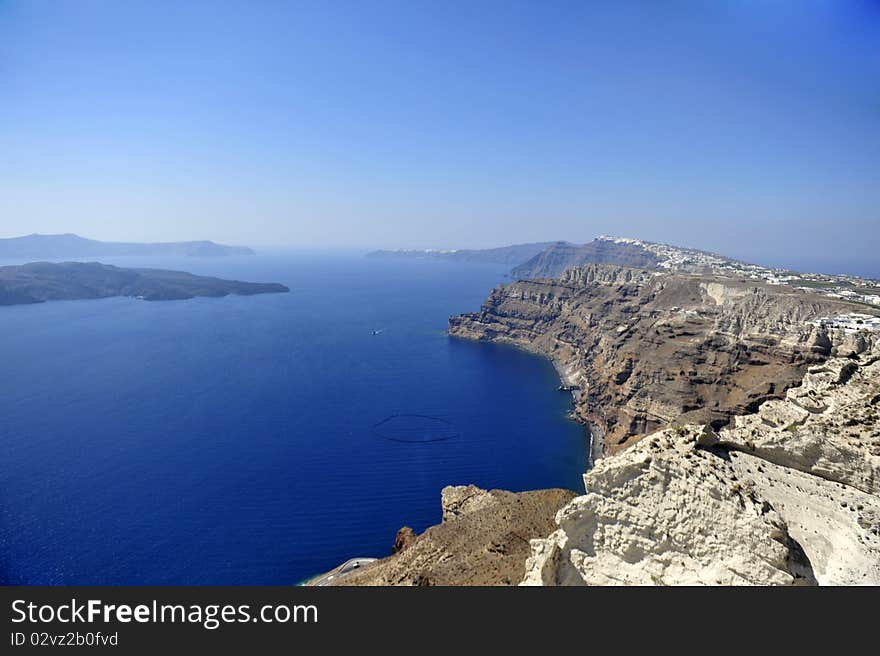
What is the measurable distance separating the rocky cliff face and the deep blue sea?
7.09 metres

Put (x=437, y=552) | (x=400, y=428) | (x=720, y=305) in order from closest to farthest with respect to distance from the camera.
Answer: (x=437, y=552)
(x=400, y=428)
(x=720, y=305)

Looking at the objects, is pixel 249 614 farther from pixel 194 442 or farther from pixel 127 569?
pixel 194 442

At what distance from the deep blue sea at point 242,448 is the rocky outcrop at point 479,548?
16.1 m

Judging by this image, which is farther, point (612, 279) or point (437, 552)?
point (612, 279)

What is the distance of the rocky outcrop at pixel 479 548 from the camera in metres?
21.2

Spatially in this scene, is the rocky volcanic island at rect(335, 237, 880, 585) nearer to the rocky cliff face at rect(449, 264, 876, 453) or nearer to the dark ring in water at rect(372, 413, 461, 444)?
the rocky cliff face at rect(449, 264, 876, 453)

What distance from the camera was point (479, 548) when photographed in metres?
23.8

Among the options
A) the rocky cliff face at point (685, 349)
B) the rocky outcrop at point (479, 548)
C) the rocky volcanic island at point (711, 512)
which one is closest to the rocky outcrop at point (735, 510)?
the rocky volcanic island at point (711, 512)

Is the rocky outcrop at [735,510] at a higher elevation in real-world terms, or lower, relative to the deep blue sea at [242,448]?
higher

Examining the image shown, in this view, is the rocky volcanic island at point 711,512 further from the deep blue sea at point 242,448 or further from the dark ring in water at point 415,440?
the dark ring in water at point 415,440

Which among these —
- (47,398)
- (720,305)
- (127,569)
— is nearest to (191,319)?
(47,398)

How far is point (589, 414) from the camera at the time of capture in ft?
243

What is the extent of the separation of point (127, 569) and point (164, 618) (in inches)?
1358

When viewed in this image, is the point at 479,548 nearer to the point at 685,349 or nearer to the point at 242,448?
the point at 242,448
